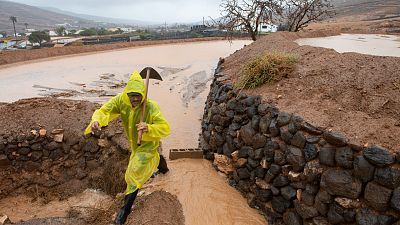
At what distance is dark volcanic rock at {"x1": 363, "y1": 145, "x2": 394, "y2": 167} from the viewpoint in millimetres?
3312

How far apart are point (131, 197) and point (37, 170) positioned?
342cm

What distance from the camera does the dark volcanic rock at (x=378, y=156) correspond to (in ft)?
10.9

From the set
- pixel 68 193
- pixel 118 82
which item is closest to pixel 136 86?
pixel 68 193

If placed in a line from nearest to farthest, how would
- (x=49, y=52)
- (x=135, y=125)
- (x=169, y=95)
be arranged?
(x=135, y=125) → (x=169, y=95) → (x=49, y=52)

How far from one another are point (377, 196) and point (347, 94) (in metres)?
1.87

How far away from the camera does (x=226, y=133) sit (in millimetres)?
6031

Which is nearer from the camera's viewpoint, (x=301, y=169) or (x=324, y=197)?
(x=324, y=197)

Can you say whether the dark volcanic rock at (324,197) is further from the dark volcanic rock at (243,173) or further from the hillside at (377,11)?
the hillside at (377,11)

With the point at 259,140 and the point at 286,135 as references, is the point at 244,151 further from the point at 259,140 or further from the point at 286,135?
the point at 286,135

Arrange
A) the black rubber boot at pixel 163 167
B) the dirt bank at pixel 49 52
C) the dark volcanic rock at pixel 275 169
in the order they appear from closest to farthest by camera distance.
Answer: the dark volcanic rock at pixel 275 169, the black rubber boot at pixel 163 167, the dirt bank at pixel 49 52

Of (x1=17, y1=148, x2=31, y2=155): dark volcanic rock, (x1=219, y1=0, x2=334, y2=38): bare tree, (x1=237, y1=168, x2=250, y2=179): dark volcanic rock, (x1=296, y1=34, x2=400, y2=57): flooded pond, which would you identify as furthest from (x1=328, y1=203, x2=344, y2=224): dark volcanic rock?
(x1=219, y1=0, x2=334, y2=38): bare tree

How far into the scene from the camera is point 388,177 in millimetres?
3279

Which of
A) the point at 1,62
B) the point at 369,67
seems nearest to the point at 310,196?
the point at 369,67

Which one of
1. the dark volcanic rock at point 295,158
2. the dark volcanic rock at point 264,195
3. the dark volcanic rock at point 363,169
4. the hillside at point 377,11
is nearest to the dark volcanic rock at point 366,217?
the dark volcanic rock at point 363,169
